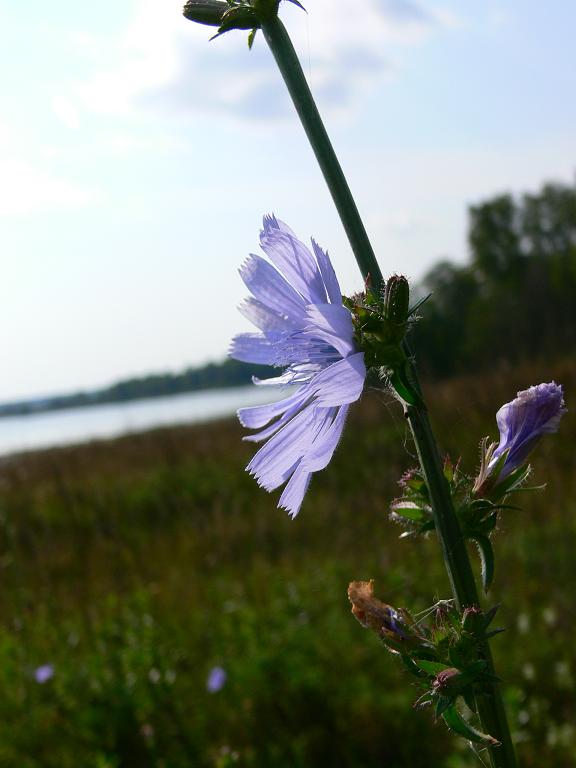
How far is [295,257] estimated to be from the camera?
32.1 inches

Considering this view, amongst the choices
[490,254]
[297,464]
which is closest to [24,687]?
[297,464]

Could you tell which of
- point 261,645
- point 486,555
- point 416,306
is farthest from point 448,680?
point 261,645

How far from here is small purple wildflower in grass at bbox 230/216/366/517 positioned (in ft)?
2.26

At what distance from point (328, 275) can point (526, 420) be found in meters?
0.31

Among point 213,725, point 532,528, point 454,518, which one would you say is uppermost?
point 454,518

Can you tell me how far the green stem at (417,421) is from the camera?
0.64 m

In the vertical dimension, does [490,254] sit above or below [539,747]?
above

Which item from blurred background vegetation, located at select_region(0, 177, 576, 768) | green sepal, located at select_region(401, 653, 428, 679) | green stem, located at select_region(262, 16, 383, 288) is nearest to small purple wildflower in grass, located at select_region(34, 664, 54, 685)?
blurred background vegetation, located at select_region(0, 177, 576, 768)

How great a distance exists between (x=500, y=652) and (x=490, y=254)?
35492 millimetres

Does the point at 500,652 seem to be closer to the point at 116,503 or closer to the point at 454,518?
the point at 454,518

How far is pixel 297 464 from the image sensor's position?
80cm

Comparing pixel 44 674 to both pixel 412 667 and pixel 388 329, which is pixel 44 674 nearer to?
pixel 412 667

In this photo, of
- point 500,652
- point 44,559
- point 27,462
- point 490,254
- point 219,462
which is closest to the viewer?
point 500,652

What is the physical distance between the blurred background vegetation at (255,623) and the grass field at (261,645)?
1 cm
